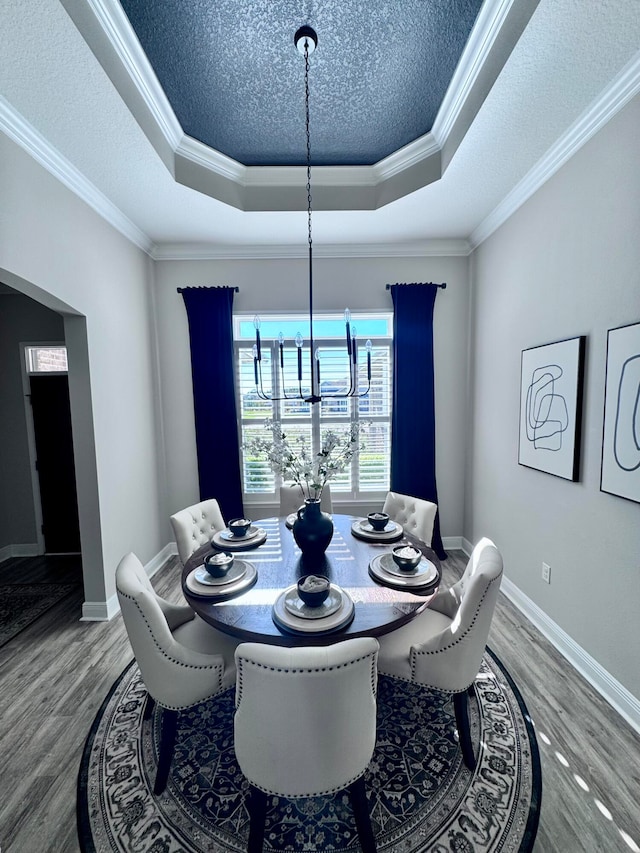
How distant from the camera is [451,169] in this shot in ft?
8.01

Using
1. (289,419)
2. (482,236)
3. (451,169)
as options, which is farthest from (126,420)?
(482,236)

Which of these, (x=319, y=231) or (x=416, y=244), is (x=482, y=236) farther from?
(x=319, y=231)

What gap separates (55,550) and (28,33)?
4357 millimetres

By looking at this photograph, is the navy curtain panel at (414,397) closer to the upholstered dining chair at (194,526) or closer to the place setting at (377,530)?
the place setting at (377,530)

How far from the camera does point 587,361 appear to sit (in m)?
2.13

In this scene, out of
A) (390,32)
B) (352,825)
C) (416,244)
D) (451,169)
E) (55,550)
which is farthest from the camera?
(55,550)

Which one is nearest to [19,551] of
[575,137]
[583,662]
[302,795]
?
[302,795]

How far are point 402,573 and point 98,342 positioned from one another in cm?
279

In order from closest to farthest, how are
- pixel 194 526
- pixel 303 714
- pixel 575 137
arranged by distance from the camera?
1. pixel 303 714
2. pixel 575 137
3. pixel 194 526

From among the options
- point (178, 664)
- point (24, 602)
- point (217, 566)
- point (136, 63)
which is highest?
point (136, 63)

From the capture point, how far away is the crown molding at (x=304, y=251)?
11.9ft

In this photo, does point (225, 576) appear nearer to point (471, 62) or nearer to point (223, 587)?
point (223, 587)

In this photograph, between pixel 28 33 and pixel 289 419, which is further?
pixel 289 419

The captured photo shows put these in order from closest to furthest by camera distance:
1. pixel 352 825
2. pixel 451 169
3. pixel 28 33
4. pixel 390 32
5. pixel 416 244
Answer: pixel 352 825
pixel 28 33
pixel 390 32
pixel 451 169
pixel 416 244
